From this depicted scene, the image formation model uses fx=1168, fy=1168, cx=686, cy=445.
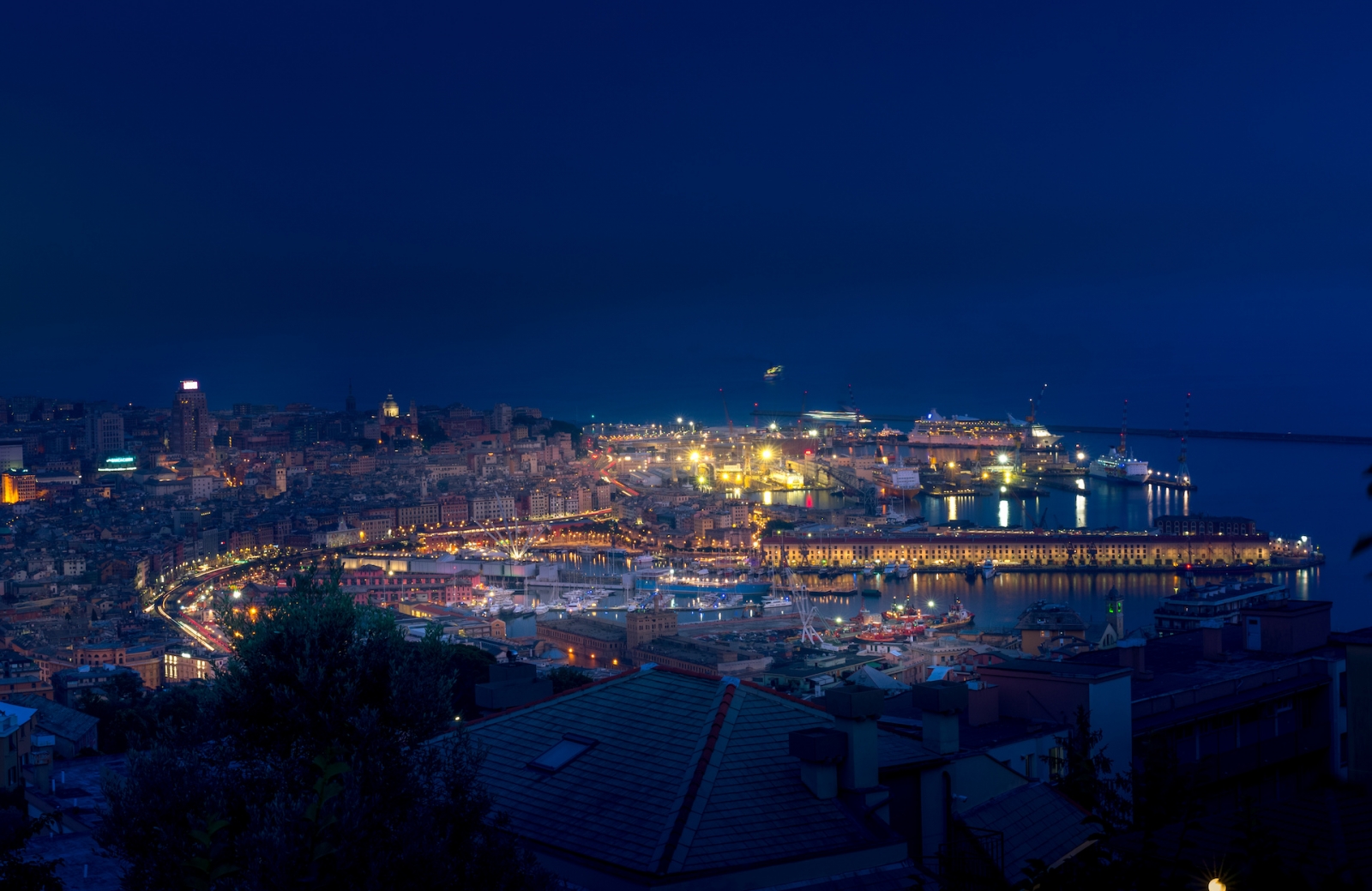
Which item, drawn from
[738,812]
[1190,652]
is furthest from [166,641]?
[738,812]

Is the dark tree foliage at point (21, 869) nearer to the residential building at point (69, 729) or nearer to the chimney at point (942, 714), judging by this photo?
the chimney at point (942, 714)

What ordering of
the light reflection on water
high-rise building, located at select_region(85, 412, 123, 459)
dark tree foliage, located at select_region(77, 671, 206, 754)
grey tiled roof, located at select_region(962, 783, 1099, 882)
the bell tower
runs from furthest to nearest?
high-rise building, located at select_region(85, 412, 123, 459)
the light reflection on water
the bell tower
dark tree foliage, located at select_region(77, 671, 206, 754)
grey tiled roof, located at select_region(962, 783, 1099, 882)

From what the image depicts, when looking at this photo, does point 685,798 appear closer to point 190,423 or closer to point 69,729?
point 69,729

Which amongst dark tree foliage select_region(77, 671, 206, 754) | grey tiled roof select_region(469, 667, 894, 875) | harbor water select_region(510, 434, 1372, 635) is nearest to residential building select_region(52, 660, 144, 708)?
dark tree foliage select_region(77, 671, 206, 754)

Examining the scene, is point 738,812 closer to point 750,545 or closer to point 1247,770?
point 1247,770

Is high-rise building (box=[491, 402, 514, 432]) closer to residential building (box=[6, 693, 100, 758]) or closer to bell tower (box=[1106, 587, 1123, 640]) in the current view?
bell tower (box=[1106, 587, 1123, 640])

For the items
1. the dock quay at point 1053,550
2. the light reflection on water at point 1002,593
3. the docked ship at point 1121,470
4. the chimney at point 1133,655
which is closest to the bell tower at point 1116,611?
the light reflection on water at point 1002,593

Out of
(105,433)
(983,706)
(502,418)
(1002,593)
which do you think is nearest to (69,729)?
(983,706)
